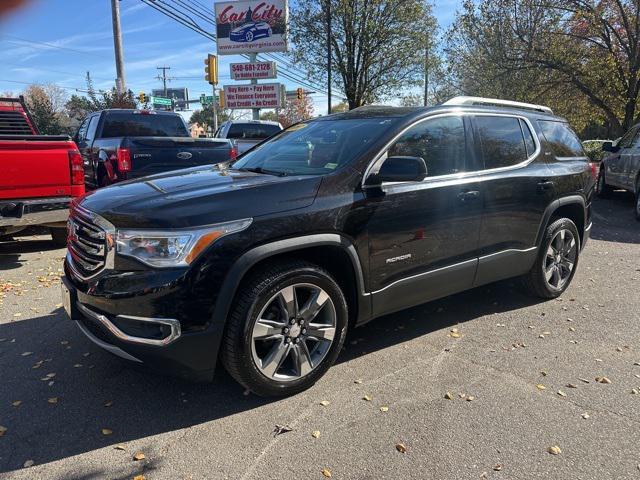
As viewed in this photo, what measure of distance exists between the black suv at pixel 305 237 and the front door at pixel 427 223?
0.04 ft

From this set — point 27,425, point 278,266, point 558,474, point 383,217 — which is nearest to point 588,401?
point 558,474

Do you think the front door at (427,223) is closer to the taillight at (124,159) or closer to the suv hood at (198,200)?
the suv hood at (198,200)

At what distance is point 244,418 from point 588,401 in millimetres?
2152

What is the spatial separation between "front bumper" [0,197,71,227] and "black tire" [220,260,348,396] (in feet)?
13.4

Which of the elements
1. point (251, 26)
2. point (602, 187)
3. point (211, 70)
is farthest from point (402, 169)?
point (251, 26)

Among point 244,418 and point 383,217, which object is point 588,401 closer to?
point 383,217

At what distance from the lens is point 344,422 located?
294 cm

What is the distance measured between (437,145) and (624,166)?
823 cm

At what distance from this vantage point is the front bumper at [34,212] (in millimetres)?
5699

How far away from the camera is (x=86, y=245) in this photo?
3.06 meters

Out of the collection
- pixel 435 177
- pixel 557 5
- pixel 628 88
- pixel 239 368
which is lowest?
pixel 239 368

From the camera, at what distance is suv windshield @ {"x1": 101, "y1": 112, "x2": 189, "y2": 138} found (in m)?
8.83

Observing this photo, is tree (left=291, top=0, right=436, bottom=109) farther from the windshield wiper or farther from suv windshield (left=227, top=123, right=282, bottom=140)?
the windshield wiper

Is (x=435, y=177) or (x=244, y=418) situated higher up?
(x=435, y=177)
